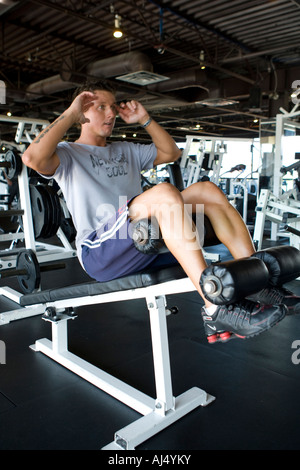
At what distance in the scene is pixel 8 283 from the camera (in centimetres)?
327

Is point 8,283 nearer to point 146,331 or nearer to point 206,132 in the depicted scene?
point 146,331

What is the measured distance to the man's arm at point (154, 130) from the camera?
5.61 feet

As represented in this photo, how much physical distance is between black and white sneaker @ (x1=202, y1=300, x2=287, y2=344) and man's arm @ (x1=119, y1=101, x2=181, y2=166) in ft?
3.03

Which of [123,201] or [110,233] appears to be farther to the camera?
[123,201]

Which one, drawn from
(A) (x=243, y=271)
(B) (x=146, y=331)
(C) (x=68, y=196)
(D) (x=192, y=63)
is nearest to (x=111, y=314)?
(B) (x=146, y=331)

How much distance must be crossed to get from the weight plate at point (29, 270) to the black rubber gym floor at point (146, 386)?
0.33m

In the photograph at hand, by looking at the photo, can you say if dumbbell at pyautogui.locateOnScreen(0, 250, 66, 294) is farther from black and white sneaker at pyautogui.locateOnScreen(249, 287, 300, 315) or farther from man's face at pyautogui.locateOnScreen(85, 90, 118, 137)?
black and white sneaker at pyautogui.locateOnScreen(249, 287, 300, 315)

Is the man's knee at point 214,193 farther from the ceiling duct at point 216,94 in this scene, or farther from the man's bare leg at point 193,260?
the ceiling duct at point 216,94

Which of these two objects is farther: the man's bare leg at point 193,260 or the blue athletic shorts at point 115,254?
the blue athletic shorts at point 115,254

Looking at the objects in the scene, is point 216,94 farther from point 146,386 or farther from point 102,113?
point 146,386

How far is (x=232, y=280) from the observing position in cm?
102

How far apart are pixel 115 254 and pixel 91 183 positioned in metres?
0.38

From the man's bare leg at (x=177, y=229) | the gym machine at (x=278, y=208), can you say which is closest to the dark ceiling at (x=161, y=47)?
the gym machine at (x=278, y=208)

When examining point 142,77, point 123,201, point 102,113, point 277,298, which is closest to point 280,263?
point 277,298
